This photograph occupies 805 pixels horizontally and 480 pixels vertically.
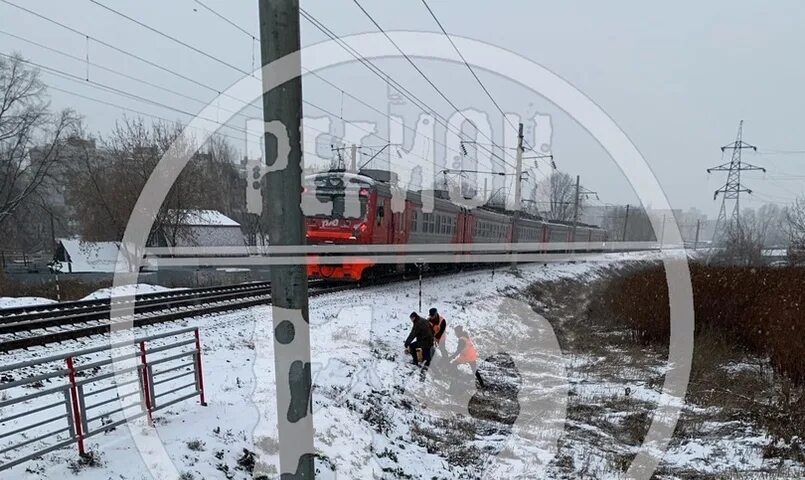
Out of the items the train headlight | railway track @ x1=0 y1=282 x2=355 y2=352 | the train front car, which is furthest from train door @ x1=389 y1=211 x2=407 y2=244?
railway track @ x1=0 y1=282 x2=355 y2=352

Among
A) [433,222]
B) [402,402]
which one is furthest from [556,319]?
[402,402]

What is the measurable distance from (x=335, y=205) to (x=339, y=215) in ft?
1.04

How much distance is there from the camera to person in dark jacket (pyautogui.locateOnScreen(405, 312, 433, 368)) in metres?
9.48

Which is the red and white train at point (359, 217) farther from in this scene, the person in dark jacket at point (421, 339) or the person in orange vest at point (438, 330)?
the person in dark jacket at point (421, 339)

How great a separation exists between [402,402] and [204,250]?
31149 millimetres

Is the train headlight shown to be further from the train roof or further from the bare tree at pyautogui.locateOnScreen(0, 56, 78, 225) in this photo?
the bare tree at pyautogui.locateOnScreen(0, 56, 78, 225)

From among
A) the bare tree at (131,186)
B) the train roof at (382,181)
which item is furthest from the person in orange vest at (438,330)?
the bare tree at (131,186)

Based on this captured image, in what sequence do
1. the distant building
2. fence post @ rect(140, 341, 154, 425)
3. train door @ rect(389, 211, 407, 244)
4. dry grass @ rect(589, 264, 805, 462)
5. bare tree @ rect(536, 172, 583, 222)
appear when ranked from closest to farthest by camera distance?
fence post @ rect(140, 341, 154, 425), dry grass @ rect(589, 264, 805, 462), train door @ rect(389, 211, 407, 244), the distant building, bare tree @ rect(536, 172, 583, 222)

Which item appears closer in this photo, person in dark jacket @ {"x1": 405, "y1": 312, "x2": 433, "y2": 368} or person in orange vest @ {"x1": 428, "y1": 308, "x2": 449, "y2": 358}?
person in dark jacket @ {"x1": 405, "y1": 312, "x2": 433, "y2": 368}

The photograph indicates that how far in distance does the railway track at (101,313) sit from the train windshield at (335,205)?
2302mm

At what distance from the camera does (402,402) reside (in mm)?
8180

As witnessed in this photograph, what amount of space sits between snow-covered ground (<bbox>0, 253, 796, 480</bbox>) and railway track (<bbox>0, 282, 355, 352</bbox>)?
0.43 metres

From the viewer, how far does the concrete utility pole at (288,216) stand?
2465 millimetres

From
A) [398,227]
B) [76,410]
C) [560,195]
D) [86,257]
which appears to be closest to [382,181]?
[398,227]
